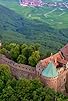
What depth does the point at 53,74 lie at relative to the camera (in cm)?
4844

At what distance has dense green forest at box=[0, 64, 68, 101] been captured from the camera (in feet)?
159

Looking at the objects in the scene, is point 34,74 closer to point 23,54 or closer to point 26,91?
point 26,91

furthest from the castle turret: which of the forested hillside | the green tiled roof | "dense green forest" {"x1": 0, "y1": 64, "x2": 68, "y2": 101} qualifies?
the forested hillside

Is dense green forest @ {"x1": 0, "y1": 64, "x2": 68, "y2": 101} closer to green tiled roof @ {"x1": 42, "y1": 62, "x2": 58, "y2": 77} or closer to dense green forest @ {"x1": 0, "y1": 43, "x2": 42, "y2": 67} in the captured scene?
green tiled roof @ {"x1": 42, "y1": 62, "x2": 58, "y2": 77}

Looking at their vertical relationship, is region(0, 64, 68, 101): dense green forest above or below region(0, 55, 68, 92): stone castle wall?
below

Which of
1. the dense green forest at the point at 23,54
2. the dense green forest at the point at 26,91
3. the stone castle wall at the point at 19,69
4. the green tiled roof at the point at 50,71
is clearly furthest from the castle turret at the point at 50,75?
the dense green forest at the point at 23,54

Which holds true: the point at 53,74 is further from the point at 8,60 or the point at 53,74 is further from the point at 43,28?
the point at 43,28

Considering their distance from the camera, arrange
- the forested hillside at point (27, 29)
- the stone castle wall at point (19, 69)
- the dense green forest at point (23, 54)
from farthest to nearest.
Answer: the forested hillside at point (27, 29) < the dense green forest at point (23, 54) < the stone castle wall at point (19, 69)

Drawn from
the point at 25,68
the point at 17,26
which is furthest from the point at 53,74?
the point at 17,26

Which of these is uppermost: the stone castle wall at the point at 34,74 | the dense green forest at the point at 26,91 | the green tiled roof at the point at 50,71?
the green tiled roof at the point at 50,71

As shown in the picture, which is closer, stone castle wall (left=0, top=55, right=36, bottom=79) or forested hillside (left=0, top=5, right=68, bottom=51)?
stone castle wall (left=0, top=55, right=36, bottom=79)

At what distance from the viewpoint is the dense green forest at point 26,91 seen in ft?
159

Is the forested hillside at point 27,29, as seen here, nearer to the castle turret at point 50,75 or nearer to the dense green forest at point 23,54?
the dense green forest at point 23,54

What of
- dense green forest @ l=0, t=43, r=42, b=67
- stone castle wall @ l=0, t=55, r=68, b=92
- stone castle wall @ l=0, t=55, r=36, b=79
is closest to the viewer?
stone castle wall @ l=0, t=55, r=68, b=92
